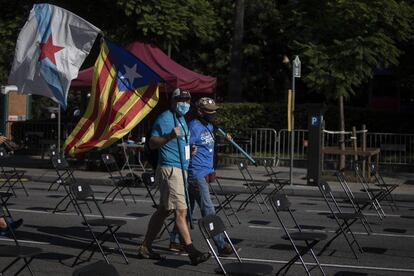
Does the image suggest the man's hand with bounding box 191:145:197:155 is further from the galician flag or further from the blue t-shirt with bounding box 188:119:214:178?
the galician flag

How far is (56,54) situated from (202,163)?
2.68m

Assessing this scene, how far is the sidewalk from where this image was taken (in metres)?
16.5

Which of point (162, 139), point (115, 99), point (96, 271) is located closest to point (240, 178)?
point (115, 99)

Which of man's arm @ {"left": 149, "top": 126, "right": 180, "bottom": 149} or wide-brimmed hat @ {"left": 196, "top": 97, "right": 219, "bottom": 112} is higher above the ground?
wide-brimmed hat @ {"left": 196, "top": 97, "right": 219, "bottom": 112}

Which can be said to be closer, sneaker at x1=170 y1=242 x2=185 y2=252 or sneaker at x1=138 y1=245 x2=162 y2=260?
sneaker at x1=138 y1=245 x2=162 y2=260

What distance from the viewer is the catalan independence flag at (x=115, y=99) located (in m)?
9.02

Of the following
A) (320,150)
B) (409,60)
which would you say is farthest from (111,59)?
(409,60)

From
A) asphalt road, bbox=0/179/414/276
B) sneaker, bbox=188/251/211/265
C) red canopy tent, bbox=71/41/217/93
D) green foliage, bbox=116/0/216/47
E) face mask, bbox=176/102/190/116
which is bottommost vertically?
asphalt road, bbox=0/179/414/276

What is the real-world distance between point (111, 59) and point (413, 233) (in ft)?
Answer: 17.0

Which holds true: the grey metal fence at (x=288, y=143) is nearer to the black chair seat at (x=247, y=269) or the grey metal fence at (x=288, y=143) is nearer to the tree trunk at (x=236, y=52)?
the tree trunk at (x=236, y=52)

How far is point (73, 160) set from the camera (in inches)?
856

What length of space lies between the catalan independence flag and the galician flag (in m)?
0.54

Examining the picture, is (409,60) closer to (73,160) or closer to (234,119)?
(234,119)

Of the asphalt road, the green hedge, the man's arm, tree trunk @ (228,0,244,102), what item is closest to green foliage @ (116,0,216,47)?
the green hedge
